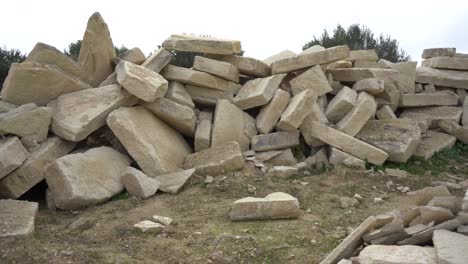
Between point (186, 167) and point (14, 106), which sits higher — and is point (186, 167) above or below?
below

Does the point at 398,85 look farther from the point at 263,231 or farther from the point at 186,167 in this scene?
the point at 263,231

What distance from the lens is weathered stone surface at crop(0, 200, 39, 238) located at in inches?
183

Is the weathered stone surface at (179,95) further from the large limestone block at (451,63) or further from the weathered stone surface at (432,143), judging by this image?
the large limestone block at (451,63)

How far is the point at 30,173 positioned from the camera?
6180mm

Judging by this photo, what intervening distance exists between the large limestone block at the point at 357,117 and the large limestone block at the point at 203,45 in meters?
2.03

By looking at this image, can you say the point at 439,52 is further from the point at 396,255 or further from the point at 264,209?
the point at 396,255

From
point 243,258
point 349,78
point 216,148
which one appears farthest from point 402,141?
point 243,258

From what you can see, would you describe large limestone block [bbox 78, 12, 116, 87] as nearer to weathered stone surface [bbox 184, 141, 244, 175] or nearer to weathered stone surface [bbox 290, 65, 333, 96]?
weathered stone surface [bbox 184, 141, 244, 175]

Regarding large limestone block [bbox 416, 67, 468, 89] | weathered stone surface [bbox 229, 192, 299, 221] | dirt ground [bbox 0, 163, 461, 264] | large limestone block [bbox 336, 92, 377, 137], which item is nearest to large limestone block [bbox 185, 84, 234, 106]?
dirt ground [bbox 0, 163, 461, 264]

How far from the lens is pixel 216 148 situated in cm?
689

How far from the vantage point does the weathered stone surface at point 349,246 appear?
3.95 metres

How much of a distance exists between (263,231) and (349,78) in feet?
14.7

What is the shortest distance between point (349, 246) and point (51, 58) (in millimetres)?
5185

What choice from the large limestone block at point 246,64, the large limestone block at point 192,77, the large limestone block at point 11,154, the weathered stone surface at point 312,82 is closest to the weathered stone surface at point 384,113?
the weathered stone surface at point 312,82
